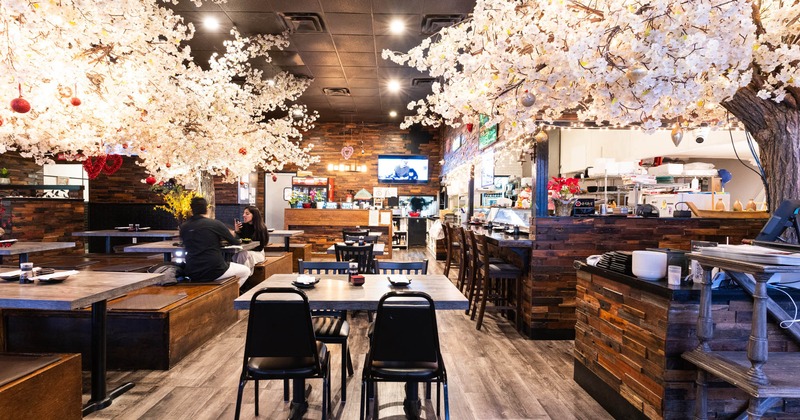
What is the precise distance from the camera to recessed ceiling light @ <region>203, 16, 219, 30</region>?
536cm

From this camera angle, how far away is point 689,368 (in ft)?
7.52

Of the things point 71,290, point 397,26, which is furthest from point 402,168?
point 71,290

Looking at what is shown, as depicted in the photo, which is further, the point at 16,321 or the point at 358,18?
the point at 358,18

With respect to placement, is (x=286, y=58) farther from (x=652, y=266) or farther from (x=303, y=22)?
(x=652, y=266)

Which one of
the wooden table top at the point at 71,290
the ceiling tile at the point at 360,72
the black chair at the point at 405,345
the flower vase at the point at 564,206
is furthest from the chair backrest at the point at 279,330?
the ceiling tile at the point at 360,72

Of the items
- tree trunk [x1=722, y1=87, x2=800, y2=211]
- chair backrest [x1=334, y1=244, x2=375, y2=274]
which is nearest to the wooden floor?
chair backrest [x1=334, y1=244, x2=375, y2=274]

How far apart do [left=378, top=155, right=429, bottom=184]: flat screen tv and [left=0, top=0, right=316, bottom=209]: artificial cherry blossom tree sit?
5506 mm

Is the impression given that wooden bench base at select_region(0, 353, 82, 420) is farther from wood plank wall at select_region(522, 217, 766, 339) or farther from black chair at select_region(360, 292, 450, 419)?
wood plank wall at select_region(522, 217, 766, 339)

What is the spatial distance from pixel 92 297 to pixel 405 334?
1.90 m

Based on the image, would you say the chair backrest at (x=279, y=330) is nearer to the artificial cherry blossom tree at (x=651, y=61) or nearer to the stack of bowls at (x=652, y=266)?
the artificial cherry blossom tree at (x=651, y=61)

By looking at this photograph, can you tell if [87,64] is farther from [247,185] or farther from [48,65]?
[247,185]

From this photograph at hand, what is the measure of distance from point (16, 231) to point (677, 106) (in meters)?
10.3

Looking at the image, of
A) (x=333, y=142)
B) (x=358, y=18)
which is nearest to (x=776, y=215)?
(x=358, y=18)

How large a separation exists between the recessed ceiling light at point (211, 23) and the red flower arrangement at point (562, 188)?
15.9 feet
